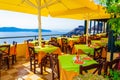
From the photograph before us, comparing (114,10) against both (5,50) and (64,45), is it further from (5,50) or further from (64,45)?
(64,45)

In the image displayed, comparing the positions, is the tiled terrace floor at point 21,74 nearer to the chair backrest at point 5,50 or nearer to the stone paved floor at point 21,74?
the stone paved floor at point 21,74

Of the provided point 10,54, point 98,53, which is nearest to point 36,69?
point 10,54

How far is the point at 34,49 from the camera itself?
17.3ft

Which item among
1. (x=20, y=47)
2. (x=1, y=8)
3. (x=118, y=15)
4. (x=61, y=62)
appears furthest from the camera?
(x=20, y=47)

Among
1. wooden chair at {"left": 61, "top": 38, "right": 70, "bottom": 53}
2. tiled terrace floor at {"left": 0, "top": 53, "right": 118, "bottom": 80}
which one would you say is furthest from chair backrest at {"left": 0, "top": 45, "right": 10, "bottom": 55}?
wooden chair at {"left": 61, "top": 38, "right": 70, "bottom": 53}

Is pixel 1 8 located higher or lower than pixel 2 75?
higher

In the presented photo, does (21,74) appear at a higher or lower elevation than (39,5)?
lower

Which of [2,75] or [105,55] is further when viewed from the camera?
[105,55]

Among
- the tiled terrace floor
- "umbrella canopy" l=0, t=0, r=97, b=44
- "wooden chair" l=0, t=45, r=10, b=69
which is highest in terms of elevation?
"umbrella canopy" l=0, t=0, r=97, b=44

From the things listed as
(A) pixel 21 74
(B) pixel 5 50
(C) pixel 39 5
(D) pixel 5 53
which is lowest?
(A) pixel 21 74

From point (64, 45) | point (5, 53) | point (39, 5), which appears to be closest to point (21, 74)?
point (5, 53)

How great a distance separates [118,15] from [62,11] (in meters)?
4.46

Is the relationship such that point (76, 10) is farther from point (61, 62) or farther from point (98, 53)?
point (61, 62)

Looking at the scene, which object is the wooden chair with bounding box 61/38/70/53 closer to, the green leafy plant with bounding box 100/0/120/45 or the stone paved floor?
the stone paved floor
